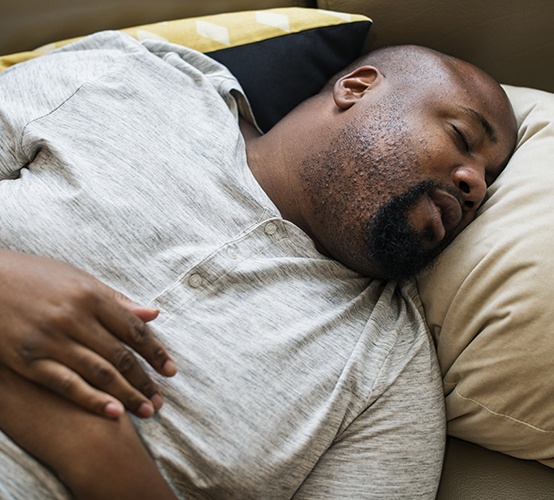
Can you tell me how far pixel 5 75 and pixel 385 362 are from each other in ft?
2.74

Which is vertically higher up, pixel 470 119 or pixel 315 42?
pixel 315 42

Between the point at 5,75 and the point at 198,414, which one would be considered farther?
the point at 5,75

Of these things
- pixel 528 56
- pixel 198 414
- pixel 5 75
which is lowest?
pixel 198 414

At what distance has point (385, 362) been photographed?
1.00 metres

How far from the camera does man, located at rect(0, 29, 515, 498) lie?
2.57ft

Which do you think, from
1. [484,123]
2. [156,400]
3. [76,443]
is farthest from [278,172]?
[76,443]

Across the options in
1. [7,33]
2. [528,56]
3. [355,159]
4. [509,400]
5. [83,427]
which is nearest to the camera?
[83,427]

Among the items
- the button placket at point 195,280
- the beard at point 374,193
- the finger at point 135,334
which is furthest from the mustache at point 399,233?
the finger at point 135,334

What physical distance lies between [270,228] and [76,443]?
1.48 feet

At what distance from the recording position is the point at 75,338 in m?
0.78

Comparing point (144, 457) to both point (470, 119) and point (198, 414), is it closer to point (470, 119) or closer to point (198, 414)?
point (198, 414)

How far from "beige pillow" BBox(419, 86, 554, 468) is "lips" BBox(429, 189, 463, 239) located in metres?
0.04

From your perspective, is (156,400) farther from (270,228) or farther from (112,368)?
(270,228)

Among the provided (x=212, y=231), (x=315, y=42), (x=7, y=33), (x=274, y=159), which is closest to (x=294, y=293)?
(x=212, y=231)
